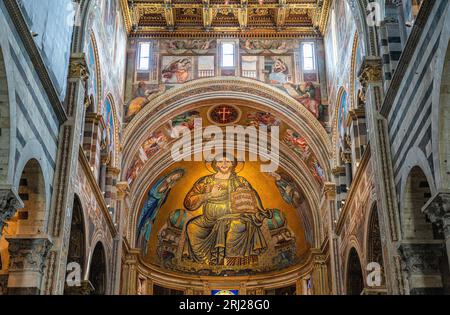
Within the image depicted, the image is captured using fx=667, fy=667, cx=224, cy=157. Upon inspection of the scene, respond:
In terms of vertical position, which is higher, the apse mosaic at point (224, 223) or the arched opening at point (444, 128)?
the apse mosaic at point (224, 223)

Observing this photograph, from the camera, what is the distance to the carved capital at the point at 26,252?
13.4 meters

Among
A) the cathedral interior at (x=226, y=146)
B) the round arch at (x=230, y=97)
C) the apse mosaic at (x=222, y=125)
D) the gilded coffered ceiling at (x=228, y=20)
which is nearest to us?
the cathedral interior at (x=226, y=146)

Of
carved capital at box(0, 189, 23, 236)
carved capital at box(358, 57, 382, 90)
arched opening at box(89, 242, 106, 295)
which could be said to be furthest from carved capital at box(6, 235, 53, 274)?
carved capital at box(358, 57, 382, 90)

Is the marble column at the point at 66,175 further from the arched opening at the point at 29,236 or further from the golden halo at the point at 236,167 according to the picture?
the golden halo at the point at 236,167

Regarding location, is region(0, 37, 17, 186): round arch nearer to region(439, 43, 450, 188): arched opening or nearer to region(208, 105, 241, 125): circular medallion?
region(439, 43, 450, 188): arched opening

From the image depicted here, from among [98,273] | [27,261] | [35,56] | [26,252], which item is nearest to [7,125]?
[35,56]

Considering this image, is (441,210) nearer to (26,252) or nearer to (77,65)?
(26,252)

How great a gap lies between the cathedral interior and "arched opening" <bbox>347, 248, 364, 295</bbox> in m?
0.10

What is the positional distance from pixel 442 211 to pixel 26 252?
8.02 m

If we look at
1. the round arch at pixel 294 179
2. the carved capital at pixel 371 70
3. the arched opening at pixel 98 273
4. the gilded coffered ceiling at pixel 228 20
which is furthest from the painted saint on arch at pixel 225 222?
the carved capital at pixel 371 70

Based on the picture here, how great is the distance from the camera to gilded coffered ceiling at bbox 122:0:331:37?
976 inches

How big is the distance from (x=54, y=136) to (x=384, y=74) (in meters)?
7.72

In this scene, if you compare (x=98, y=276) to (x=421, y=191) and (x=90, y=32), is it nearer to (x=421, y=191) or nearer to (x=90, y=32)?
(x=90, y=32)

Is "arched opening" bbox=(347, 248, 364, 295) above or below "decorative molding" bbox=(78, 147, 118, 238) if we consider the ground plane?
below
